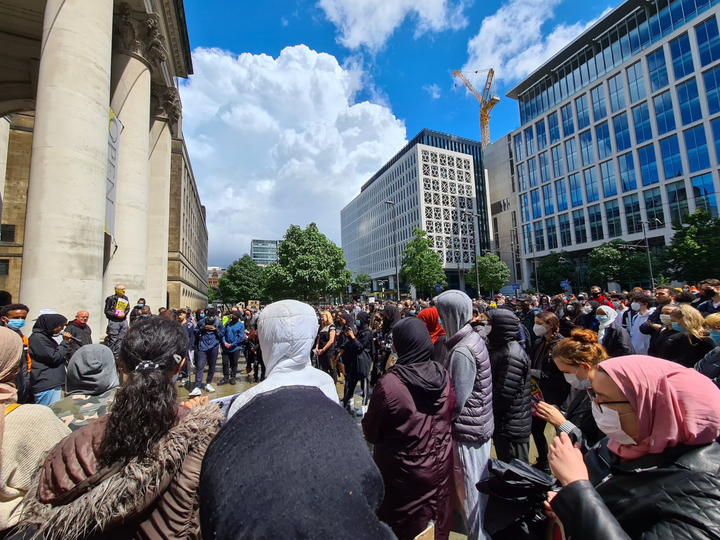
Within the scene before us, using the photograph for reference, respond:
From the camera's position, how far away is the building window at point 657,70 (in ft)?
130

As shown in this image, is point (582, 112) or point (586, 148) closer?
point (586, 148)

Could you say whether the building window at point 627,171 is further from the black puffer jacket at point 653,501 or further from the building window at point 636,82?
the black puffer jacket at point 653,501

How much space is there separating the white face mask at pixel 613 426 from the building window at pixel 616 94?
57807 mm

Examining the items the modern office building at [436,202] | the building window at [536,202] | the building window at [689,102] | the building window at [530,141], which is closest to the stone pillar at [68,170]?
the building window at [689,102]

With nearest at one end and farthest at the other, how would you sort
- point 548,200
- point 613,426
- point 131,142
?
point 613,426 < point 131,142 < point 548,200

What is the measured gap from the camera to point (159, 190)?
54.0ft

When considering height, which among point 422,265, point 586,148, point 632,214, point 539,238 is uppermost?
point 586,148

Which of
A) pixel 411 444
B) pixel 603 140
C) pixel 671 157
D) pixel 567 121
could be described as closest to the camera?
pixel 411 444

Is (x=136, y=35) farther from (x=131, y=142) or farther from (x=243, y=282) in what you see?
(x=243, y=282)

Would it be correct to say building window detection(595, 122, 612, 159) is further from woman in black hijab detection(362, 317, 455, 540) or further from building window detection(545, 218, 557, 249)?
woman in black hijab detection(362, 317, 455, 540)

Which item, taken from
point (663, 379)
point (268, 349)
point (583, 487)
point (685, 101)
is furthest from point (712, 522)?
point (685, 101)

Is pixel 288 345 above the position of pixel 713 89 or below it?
below

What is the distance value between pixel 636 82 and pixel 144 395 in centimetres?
5939

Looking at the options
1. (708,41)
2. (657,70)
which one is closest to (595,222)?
(657,70)
